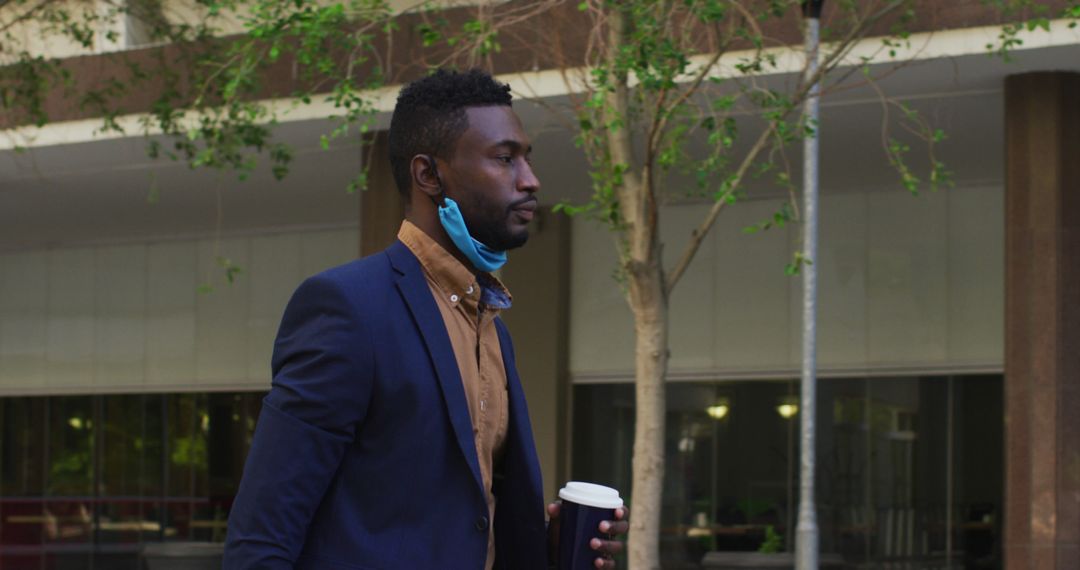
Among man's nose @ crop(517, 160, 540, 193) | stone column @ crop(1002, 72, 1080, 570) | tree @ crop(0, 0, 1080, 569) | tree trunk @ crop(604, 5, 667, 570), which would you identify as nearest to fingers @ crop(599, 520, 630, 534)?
man's nose @ crop(517, 160, 540, 193)

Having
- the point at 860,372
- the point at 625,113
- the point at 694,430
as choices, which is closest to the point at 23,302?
the point at 694,430

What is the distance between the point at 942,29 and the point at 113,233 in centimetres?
1554

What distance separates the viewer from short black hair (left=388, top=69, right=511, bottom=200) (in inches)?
127

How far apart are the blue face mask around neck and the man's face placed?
1cm

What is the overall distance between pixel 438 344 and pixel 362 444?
0.24 metres

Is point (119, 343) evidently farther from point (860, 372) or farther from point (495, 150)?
point (495, 150)

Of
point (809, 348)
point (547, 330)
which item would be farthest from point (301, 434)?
point (547, 330)

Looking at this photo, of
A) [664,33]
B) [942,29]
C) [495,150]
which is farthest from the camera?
[942,29]

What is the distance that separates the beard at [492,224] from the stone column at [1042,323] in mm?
12330

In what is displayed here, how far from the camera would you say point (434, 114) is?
324 cm

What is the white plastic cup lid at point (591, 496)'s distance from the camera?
3.31m

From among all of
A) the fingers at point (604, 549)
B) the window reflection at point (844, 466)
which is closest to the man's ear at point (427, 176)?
the fingers at point (604, 549)

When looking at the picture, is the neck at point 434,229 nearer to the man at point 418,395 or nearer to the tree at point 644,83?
the man at point 418,395

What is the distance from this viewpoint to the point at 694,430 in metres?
21.6
